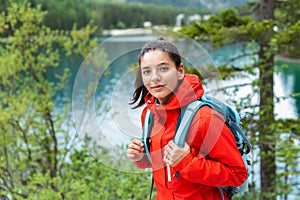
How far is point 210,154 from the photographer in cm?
125

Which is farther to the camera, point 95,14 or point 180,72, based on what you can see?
point 95,14

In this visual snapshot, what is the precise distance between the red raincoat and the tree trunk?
273cm

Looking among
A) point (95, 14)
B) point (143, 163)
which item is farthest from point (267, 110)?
point (95, 14)

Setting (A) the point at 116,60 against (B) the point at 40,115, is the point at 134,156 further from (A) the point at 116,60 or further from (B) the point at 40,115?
(B) the point at 40,115

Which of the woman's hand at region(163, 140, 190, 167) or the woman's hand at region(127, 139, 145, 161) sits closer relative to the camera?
the woman's hand at region(163, 140, 190, 167)

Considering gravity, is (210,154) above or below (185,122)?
below

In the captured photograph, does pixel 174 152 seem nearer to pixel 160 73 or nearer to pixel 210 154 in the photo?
pixel 210 154

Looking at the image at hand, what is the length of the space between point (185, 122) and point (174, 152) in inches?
3.8

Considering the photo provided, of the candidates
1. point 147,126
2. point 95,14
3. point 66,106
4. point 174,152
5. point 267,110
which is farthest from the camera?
point 95,14

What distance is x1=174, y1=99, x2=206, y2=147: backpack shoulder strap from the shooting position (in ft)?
3.98

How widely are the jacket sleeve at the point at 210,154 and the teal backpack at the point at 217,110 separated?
24 millimetres

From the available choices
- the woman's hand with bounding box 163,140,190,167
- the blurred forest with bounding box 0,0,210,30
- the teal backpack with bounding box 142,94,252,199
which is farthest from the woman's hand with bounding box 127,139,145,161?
the blurred forest with bounding box 0,0,210,30

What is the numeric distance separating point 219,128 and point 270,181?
155 inches

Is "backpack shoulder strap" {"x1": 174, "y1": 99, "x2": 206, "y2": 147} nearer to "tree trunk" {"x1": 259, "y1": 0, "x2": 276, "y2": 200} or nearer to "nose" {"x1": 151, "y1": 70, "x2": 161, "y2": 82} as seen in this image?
"nose" {"x1": 151, "y1": 70, "x2": 161, "y2": 82}
